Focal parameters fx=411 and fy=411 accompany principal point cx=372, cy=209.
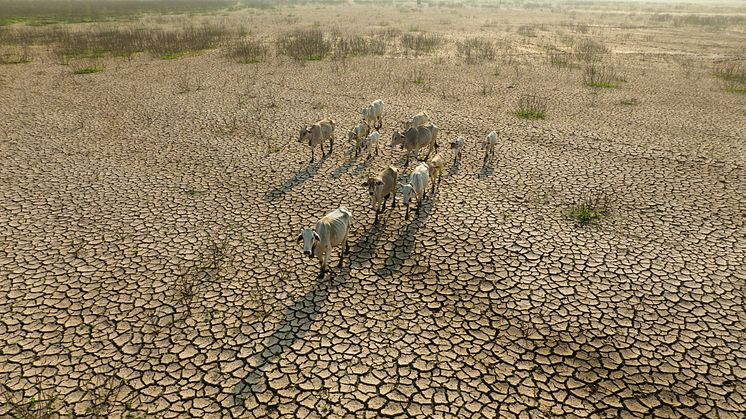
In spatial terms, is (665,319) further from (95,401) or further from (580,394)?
(95,401)

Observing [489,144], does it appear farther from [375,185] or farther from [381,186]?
[375,185]

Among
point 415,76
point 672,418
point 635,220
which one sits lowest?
point 672,418

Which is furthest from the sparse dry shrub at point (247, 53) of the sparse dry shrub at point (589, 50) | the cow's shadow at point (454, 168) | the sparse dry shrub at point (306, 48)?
the sparse dry shrub at point (589, 50)

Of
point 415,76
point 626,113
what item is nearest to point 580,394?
point 626,113

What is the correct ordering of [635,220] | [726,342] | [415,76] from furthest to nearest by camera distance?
[415,76] < [635,220] < [726,342]

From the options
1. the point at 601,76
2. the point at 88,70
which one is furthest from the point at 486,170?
the point at 88,70
